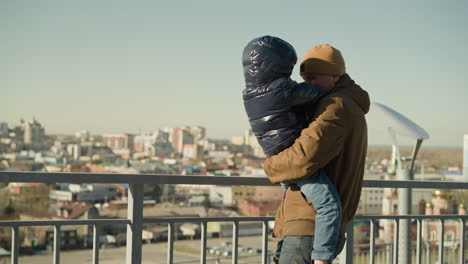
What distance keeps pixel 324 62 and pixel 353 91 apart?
0.38 feet

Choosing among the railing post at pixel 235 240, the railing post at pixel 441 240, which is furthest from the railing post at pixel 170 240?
the railing post at pixel 441 240

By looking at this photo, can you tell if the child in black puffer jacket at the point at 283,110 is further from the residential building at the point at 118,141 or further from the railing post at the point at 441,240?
the residential building at the point at 118,141

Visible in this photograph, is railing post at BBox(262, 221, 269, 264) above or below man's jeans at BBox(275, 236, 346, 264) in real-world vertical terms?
below

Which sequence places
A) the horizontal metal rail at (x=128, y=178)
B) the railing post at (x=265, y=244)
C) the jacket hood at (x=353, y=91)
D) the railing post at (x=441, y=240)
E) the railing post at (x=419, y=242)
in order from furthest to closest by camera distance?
the railing post at (x=441, y=240) < the railing post at (x=419, y=242) < the railing post at (x=265, y=244) < the horizontal metal rail at (x=128, y=178) < the jacket hood at (x=353, y=91)

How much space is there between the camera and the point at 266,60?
172 cm

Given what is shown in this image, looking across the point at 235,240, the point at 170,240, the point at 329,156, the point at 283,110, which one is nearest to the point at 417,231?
the point at 235,240

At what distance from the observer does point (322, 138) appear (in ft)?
5.60

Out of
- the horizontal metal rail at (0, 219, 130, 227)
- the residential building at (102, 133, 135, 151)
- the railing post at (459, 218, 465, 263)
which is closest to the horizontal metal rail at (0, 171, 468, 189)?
the horizontal metal rail at (0, 219, 130, 227)

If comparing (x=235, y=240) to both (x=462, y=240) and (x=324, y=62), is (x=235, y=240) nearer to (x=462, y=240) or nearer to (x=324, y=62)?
(x=324, y=62)

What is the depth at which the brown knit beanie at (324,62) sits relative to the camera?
1.83m

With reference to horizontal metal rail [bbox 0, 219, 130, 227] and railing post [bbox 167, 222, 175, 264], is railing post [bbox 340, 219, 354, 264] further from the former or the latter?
horizontal metal rail [bbox 0, 219, 130, 227]

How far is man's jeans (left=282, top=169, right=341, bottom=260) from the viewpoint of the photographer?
174 cm

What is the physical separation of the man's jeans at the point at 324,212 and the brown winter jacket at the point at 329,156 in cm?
3

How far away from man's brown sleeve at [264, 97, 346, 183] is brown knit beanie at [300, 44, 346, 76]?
0.11 metres
